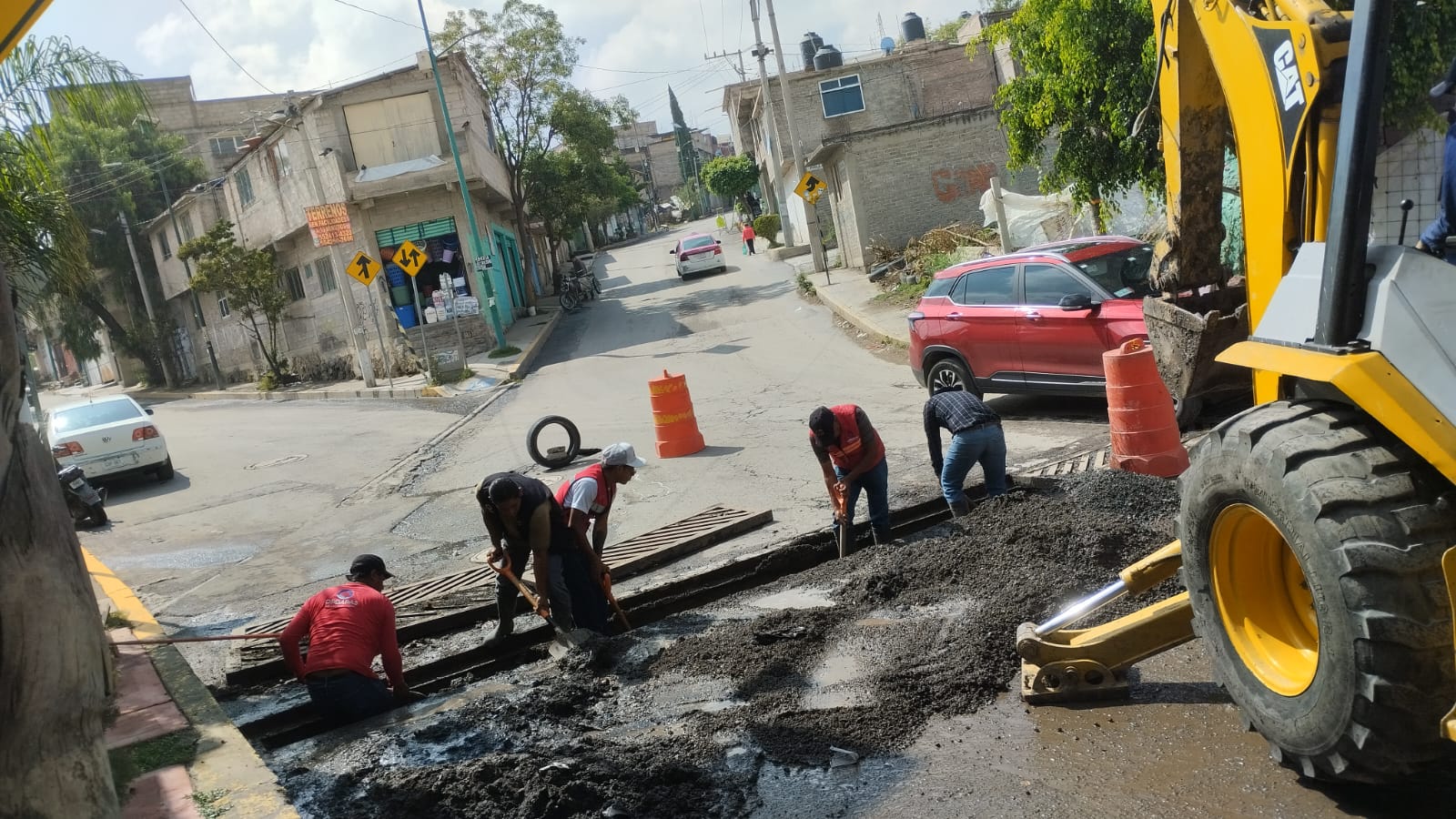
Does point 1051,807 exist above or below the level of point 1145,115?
below

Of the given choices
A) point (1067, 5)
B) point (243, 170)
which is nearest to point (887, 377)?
point (1067, 5)

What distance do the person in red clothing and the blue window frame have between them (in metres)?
39.0

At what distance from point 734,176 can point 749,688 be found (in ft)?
206

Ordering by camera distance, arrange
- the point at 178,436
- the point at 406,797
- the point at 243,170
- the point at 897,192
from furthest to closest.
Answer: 1. the point at 243,170
2. the point at 897,192
3. the point at 178,436
4. the point at 406,797

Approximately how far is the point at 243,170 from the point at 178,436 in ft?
48.1

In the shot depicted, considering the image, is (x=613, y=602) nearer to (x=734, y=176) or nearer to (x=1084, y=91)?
(x=1084, y=91)

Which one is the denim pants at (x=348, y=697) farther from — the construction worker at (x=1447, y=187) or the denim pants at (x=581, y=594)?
the construction worker at (x=1447, y=187)

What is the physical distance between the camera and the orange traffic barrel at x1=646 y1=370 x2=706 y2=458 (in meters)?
13.5

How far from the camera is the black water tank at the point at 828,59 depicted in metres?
44.1

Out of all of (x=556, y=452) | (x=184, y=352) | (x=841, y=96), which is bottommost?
(x=556, y=452)

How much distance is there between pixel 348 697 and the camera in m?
6.51

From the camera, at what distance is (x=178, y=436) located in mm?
23984

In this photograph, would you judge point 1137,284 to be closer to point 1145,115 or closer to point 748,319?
point 1145,115

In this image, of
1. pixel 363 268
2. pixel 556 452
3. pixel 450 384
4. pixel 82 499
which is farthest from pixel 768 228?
pixel 82 499
